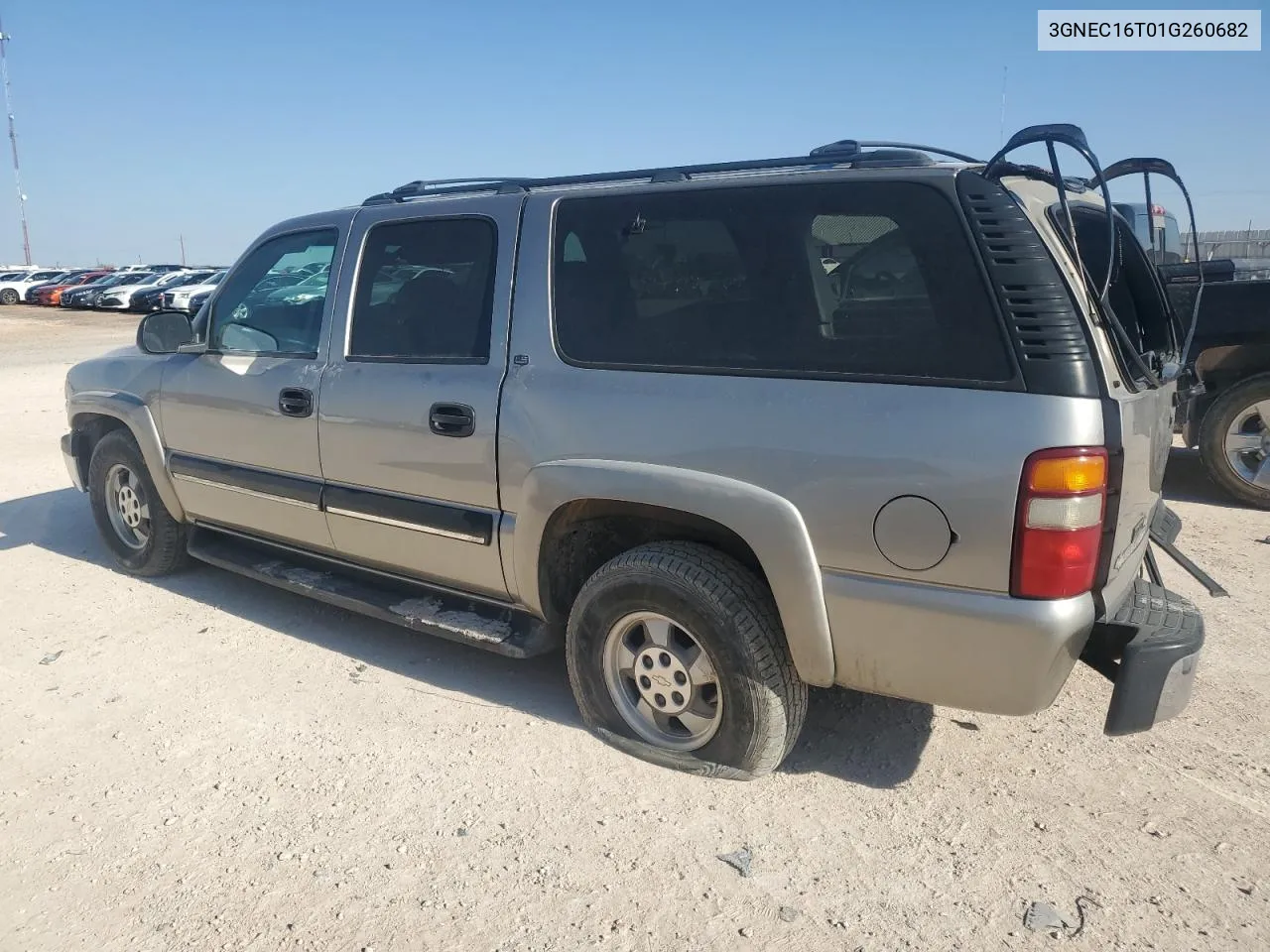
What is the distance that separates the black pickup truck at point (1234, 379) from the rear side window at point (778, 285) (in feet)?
14.7

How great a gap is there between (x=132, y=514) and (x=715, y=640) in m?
3.83

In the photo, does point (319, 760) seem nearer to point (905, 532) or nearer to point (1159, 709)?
point (905, 532)

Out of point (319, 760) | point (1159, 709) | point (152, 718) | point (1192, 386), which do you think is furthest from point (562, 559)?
point (1192, 386)

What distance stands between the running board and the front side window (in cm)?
96

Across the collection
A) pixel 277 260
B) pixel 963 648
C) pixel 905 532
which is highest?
pixel 277 260

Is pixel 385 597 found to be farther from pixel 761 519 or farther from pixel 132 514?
pixel 132 514

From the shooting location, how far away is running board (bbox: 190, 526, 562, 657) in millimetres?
3674

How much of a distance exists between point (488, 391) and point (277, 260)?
170cm

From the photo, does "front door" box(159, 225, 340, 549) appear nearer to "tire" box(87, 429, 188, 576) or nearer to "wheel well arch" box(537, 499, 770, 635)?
"tire" box(87, 429, 188, 576)

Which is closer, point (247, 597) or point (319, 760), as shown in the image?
point (319, 760)

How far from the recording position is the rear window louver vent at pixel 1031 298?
8.12ft

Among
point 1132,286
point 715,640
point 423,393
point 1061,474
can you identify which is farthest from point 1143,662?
point 423,393

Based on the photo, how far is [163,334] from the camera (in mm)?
4781

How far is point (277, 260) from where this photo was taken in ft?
14.9
